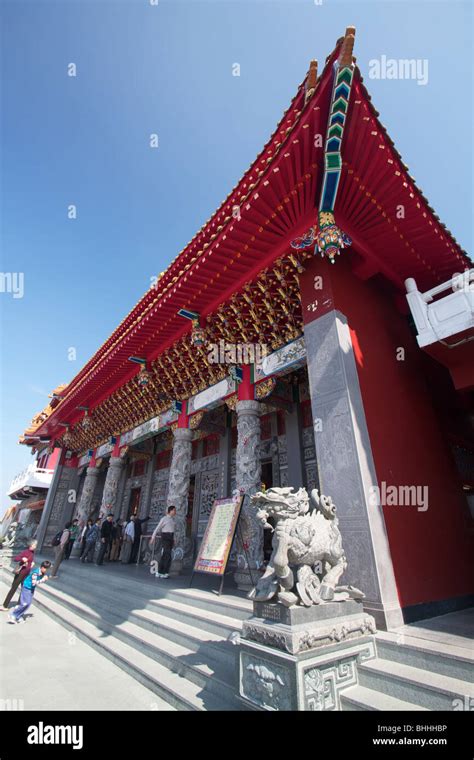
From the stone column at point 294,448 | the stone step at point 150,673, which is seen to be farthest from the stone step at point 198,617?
the stone column at point 294,448

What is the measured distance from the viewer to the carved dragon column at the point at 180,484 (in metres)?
6.98

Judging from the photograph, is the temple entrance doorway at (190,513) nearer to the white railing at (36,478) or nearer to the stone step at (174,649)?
the stone step at (174,649)

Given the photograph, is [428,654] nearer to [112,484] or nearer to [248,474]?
[248,474]

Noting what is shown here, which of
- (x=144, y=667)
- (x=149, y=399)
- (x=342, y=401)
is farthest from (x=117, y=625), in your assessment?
(x=149, y=399)

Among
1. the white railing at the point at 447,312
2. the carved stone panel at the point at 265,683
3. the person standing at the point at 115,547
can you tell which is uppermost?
the white railing at the point at 447,312

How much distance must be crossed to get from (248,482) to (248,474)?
5.1 inches

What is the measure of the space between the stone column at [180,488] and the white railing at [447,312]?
5.45m

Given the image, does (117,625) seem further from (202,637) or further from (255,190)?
(255,190)

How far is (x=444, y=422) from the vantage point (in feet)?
18.1

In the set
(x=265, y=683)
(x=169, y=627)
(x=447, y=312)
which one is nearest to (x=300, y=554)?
(x=265, y=683)

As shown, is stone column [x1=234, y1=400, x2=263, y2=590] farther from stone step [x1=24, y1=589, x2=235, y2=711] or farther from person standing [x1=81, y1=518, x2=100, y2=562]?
person standing [x1=81, y1=518, x2=100, y2=562]

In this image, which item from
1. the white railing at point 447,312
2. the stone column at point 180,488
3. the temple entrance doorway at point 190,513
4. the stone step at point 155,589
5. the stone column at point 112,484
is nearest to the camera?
the stone step at point 155,589

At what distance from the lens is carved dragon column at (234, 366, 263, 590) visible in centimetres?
523

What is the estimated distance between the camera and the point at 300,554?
2.68 meters
